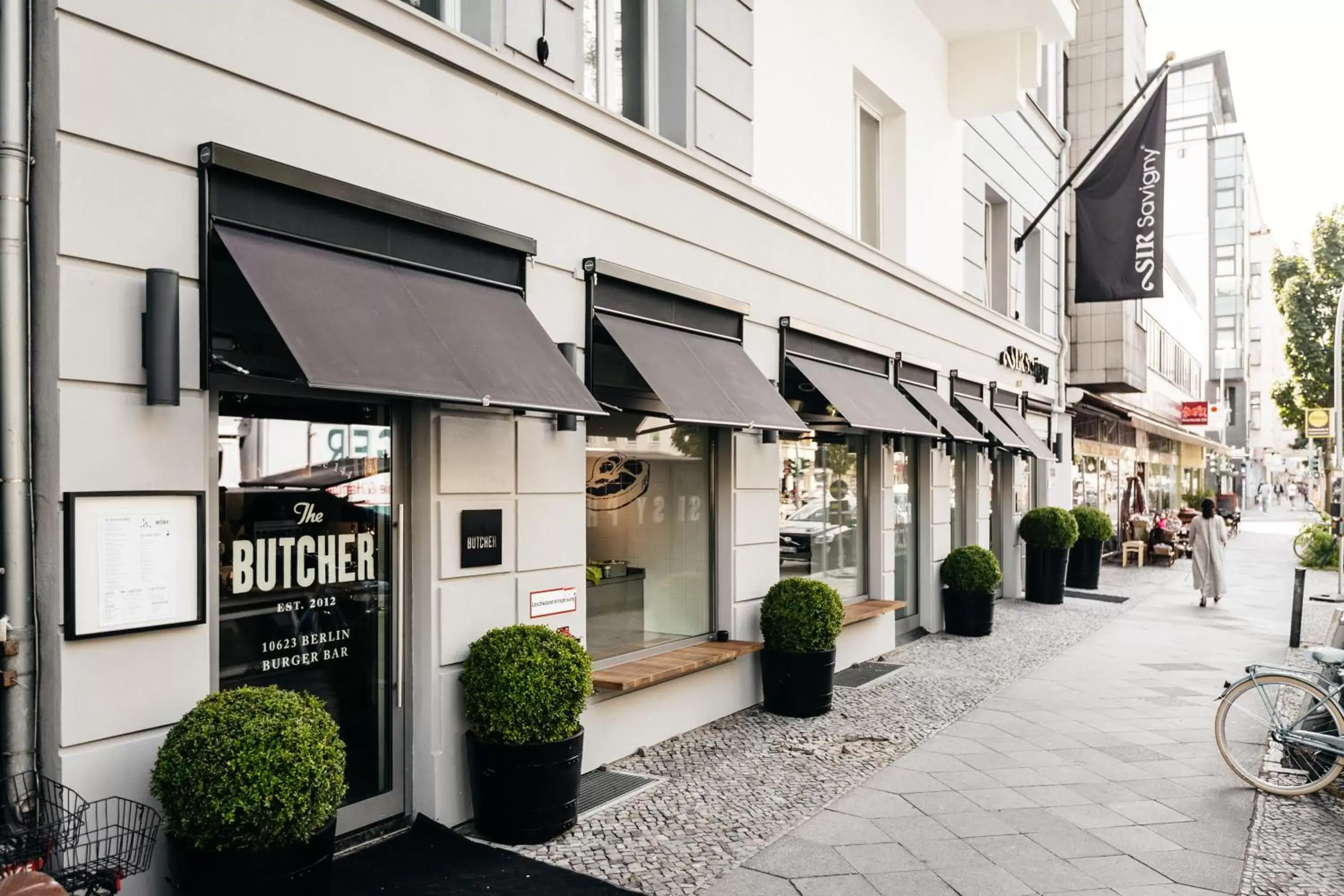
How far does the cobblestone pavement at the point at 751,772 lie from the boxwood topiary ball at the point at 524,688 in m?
0.62

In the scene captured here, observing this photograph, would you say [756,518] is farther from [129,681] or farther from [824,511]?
[129,681]

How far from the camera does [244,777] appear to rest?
384 cm

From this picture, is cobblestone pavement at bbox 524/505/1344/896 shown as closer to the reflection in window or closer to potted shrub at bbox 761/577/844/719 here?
potted shrub at bbox 761/577/844/719

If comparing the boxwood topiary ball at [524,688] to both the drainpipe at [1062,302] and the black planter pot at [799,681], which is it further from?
the drainpipe at [1062,302]

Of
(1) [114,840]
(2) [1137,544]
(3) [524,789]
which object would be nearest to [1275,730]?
(3) [524,789]

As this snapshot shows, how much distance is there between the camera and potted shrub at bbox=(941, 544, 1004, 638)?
12.6 meters

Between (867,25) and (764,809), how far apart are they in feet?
28.4

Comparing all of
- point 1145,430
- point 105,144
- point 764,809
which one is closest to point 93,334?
point 105,144

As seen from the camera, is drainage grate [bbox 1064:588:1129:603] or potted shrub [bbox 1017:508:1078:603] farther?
drainage grate [bbox 1064:588:1129:603]

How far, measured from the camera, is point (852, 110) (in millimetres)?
11148

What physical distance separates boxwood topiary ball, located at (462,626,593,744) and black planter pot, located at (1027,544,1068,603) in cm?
1197

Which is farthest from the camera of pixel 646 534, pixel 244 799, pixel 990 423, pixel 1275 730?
pixel 990 423

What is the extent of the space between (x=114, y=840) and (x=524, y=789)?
1.99 m

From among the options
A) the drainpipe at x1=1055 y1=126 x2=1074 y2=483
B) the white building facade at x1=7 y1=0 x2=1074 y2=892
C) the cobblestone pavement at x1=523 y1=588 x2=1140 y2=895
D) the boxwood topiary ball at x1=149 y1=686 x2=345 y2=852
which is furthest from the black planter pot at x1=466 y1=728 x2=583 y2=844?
the drainpipe at x1=1055 y1=126 x2=1074 y2=483
